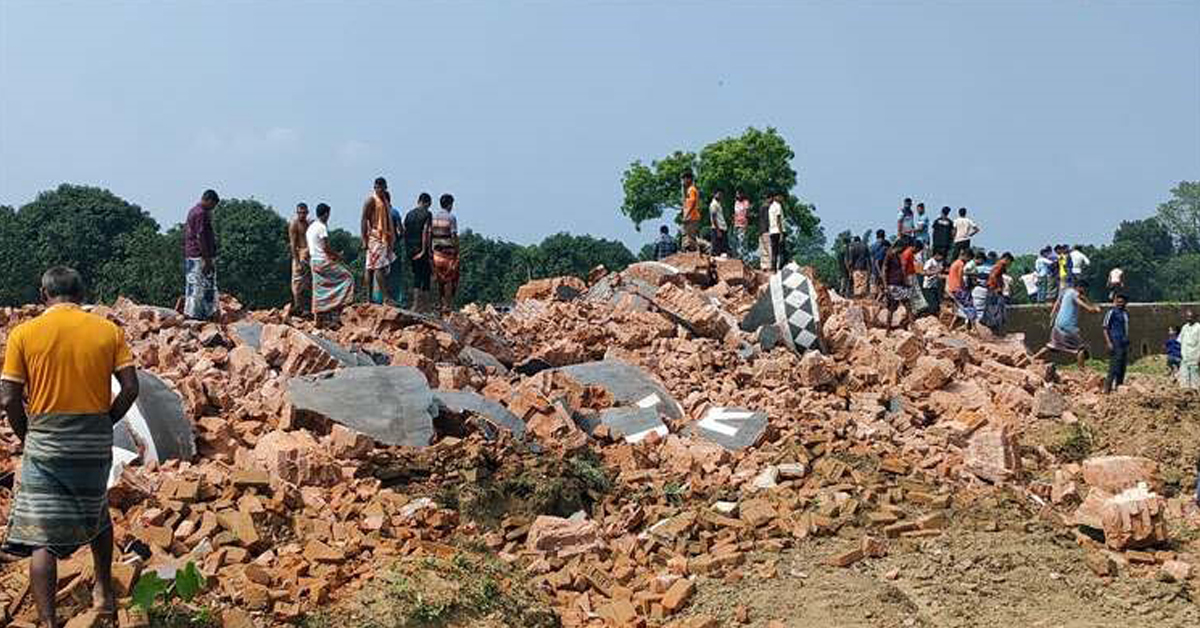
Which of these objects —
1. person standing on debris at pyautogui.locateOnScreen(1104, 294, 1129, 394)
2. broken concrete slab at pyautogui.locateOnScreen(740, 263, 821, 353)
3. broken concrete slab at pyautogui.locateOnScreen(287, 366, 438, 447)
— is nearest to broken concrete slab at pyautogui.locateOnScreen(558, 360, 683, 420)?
broken concrete slab at pyautogui.locateOnScreen(287, 366, 438, 447)

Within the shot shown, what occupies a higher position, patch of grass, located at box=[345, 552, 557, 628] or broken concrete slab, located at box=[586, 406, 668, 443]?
broken concrete slab, located at box=[586, 406, 668, 443]

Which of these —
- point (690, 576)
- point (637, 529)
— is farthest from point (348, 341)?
point (690, 576)

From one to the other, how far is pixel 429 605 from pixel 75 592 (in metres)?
1.46

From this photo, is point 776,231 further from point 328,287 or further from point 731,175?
point 731,175

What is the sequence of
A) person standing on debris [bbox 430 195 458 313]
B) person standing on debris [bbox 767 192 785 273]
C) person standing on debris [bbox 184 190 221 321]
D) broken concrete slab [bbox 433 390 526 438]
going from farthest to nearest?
Answer: person standing on debris [bbox 767 192 785 273], person standing on debris [bbox 430 195 458 313], person standing on debris [bbox 184 190 221 321], broken concrete slab [bbox 433 390 526 438]

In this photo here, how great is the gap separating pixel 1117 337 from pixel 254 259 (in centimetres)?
2559

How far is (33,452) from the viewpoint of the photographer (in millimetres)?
4055

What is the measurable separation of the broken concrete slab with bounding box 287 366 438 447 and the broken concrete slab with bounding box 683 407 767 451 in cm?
223

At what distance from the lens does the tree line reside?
1215 inches

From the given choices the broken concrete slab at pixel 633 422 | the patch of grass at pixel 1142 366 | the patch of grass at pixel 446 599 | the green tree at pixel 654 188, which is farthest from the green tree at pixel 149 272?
the patch of grass at pixel 446 599

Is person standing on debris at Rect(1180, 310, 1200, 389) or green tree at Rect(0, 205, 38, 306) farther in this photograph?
green tree at Rect(0, 205, 38, 306)

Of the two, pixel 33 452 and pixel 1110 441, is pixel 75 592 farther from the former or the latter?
pixel 1110 441

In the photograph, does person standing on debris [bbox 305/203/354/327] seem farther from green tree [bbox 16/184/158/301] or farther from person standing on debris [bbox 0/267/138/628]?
green tree [bbox 16/184/158/301]

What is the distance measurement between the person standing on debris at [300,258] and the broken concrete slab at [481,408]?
3575mm
